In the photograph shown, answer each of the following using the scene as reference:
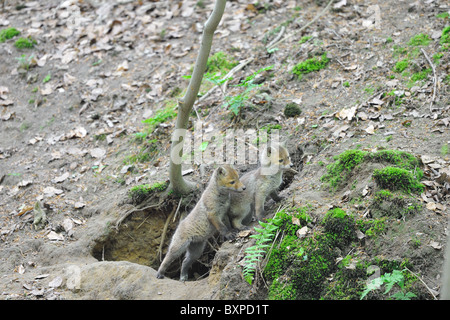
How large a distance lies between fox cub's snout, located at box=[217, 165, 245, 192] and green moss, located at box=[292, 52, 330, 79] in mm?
3664

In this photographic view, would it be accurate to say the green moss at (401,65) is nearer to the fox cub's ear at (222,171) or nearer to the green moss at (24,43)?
the fox cub's ear at (222,171)

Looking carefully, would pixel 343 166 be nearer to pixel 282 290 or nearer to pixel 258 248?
pixel 258 248

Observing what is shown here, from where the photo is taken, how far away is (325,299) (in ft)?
17.3

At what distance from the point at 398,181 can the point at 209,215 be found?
3181 mm

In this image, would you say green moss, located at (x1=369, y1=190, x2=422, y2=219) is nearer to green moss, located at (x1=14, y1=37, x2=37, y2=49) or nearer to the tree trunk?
the tree trunk

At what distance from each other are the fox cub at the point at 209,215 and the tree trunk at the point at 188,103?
793 millimetres

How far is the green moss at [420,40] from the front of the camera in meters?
9.11

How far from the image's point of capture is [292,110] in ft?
29.2

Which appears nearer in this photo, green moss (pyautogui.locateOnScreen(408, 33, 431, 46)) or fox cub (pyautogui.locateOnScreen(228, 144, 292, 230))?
fox cub (pyautogui.locateOnScreen(228, 144, 292, 230))

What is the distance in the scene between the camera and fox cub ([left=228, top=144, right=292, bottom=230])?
7238mm

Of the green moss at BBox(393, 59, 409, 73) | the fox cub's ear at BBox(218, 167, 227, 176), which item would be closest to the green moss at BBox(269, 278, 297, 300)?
the fox cub's ear at BBox(218, 167, 227, 176)

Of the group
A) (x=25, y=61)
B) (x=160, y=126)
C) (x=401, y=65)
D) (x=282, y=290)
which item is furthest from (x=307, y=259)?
(x=25, y=61)
